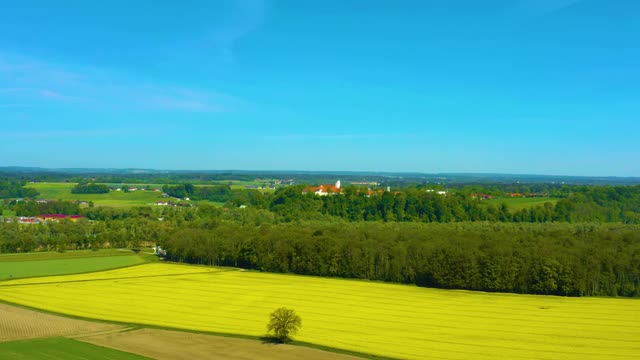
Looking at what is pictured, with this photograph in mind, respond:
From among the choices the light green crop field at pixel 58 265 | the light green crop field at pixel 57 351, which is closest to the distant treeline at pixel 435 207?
the light green crop field at pixel 58 265

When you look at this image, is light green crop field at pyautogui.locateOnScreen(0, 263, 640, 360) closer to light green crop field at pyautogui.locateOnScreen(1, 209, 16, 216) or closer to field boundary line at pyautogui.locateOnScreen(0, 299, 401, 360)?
field boundary line at pyautogui.locateOnScreen(0, 299, 401, 360)

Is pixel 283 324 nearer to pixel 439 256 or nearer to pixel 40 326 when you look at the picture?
pixel 40 326

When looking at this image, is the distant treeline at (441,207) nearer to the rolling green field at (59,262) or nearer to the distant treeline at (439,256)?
the distant treeline at (439,256)

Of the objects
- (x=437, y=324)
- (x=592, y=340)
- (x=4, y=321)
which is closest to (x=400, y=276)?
(x=437, y=324)

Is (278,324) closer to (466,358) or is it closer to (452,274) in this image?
(466,358)

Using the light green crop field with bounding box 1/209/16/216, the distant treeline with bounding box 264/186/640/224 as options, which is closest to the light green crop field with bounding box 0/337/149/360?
the distant treeline with bounding box 264/186/640/224
